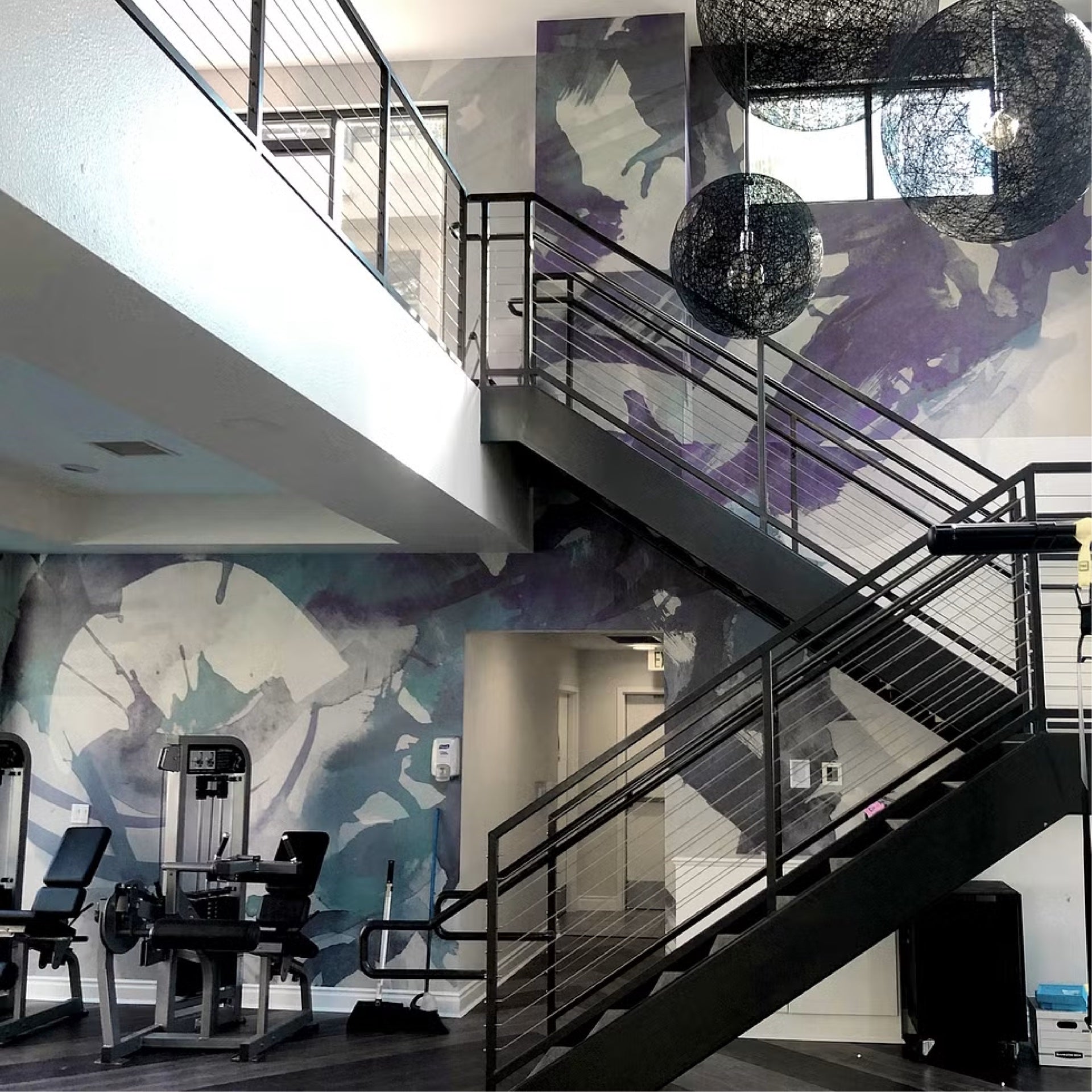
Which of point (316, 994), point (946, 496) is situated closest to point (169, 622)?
point (316, 994)

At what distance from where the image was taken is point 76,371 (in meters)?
3.79

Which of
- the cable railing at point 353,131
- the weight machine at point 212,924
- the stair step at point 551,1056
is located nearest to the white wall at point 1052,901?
the stair step at point 551,1056

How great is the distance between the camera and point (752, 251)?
4.38 meters

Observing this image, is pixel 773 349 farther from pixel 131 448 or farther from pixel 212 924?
pixel 212 924

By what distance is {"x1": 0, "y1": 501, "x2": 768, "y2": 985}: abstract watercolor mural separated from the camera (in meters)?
7.83

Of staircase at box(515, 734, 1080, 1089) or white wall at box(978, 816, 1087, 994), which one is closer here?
staircase at box(515, 734, 1080, 1089)

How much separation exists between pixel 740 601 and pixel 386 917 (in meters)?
2.84

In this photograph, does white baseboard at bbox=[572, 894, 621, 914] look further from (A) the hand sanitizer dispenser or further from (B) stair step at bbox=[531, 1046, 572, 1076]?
(B) stair step at bbox=[531, 1046, 572, 1076]

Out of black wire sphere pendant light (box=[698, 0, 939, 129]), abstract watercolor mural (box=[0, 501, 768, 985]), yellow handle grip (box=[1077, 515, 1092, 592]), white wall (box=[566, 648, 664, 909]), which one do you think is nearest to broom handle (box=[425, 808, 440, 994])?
abstract watercolor mural (box=[0, 501, 768, 985])

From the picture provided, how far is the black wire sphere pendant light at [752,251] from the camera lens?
4.38 m

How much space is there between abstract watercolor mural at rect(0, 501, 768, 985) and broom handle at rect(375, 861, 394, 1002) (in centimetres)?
10

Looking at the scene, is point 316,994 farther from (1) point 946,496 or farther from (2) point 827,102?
(2) point 827,102

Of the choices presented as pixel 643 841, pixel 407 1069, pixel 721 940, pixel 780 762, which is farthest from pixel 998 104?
pixel 643 841

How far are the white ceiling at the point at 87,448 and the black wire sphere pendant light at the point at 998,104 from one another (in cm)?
312
